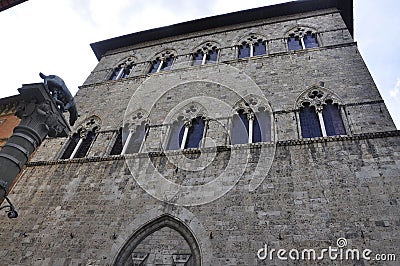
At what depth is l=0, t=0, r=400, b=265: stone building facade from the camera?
5328 millimetres

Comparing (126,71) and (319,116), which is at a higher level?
(126,71)

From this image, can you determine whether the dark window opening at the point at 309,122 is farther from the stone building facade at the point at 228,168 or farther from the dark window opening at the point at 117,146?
the dark window opening at the point at 117,146

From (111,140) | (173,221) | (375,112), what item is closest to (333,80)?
(375,112)

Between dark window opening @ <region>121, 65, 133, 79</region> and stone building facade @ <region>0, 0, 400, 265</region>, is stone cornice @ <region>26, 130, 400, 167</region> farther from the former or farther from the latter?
dark window opening @ <region>121, 65, 133, 79</region>

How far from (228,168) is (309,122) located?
109 inches

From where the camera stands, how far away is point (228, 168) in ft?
21.9

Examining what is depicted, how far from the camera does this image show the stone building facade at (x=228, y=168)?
17.5 ft

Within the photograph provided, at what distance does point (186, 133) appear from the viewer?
833 cm

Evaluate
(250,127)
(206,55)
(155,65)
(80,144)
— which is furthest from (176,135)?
(155,65)

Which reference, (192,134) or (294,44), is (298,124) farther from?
(294,44)

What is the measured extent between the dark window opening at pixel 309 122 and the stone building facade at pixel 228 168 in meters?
0.05

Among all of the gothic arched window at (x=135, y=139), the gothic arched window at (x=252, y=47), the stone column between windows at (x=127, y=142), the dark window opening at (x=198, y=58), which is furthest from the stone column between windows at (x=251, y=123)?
the dark window opening at (x=198, y=58)

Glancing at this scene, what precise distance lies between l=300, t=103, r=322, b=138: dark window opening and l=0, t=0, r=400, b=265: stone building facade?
0.05 meters

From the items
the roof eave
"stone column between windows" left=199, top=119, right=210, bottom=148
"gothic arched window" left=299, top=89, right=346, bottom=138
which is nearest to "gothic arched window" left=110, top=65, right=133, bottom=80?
the roof eave
